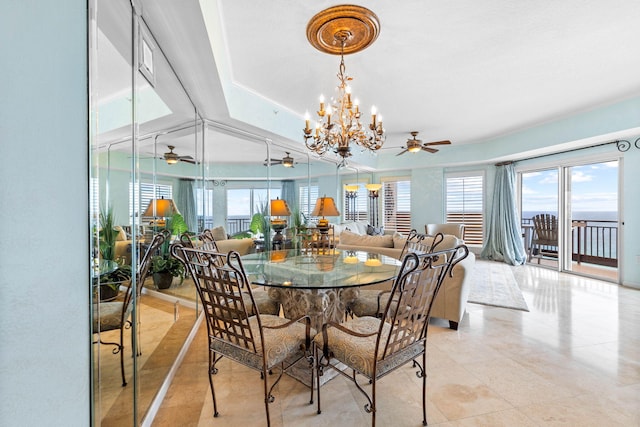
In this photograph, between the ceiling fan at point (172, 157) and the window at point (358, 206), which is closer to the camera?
the ceiling fan at point (172, 157)

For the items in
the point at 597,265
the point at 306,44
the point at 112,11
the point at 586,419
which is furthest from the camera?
the point at 597,265

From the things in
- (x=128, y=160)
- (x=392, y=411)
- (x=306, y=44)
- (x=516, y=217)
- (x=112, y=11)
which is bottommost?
(x=392, y=411)

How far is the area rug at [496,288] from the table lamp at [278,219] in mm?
2710

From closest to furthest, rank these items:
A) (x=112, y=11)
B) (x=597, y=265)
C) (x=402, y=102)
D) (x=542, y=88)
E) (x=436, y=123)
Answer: (x=112, y=11), (x=542, y=88), (x=402, y=102), (x=436, y=123), (x=597, y=265)

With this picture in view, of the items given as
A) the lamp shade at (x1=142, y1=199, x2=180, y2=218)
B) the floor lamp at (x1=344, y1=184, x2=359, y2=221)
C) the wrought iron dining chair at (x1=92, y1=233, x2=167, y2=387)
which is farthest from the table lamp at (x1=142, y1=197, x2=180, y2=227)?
the floor lamp at (x1=344, y1=184, x2=359, y2=221)

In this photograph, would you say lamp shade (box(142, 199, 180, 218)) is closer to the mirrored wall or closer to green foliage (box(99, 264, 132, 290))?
the mirrored wall

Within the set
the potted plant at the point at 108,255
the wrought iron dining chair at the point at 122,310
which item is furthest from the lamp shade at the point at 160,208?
the potted plant at the point at 108,255

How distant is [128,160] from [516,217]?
278 inches

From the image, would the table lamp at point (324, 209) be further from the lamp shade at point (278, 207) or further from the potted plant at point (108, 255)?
the potted plant at point (108, 255)

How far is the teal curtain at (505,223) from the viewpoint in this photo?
244 inches

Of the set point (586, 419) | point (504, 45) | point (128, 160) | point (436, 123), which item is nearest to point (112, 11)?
point (128, 160)

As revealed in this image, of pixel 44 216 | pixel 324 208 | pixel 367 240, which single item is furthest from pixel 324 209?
pixel 44 216

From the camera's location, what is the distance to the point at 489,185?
22.2 feet

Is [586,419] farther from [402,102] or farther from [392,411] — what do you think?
[402,102]
